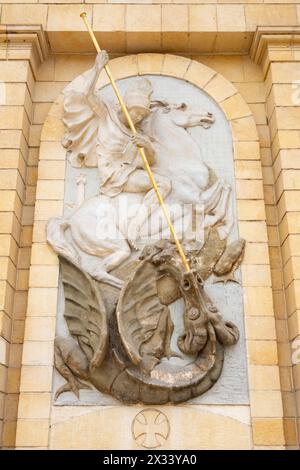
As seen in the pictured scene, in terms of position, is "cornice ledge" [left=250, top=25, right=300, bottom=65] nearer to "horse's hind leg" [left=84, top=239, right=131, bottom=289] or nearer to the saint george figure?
the saint george figure

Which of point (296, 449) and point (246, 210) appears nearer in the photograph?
point (296, 449)

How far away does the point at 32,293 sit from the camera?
6973mm

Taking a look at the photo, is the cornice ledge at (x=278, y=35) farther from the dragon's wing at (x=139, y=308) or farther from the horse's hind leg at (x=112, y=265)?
the dragon's wing at (x=139, y=308)

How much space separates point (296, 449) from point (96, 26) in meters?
6.20

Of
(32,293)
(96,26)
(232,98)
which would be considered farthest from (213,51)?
(32,293)

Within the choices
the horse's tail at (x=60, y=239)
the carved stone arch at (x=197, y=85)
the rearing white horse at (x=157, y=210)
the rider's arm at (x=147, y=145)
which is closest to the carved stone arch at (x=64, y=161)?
the carved stone arch at (x=197, y=85)

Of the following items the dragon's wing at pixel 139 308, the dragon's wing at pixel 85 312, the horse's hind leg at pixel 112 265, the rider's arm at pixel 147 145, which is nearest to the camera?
the dragon's wing at pixel 85 312

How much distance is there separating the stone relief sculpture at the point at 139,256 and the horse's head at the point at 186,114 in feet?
0.05

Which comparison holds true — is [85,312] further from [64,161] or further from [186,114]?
[186,114]

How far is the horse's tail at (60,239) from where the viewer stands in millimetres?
7078

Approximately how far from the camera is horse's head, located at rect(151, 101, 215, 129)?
8.00 m

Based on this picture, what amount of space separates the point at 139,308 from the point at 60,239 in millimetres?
1353
